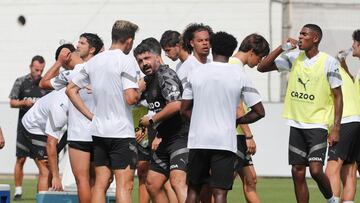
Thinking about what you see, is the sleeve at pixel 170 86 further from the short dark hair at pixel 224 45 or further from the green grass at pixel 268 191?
the green grass at pixel 268 191

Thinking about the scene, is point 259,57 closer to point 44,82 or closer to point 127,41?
point 127,41

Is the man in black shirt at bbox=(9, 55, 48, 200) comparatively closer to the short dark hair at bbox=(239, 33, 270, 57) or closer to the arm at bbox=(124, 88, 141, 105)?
the short dark hair at bbox=(239, 33, 270, 57)

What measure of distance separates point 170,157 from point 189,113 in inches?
57.4

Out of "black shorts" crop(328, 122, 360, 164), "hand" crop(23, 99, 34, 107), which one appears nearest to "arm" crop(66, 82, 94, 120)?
"black shorts" crop(328, 122, 360, 164)

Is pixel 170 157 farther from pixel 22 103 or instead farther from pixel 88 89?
pixel 22 103

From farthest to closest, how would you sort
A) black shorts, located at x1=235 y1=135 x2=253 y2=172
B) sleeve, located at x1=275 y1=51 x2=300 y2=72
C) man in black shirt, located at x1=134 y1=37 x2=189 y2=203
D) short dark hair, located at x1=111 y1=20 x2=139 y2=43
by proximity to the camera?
1. sleeve, located at x1=275 y1=51 x2=300 y2=72
2. black shorts, located at x1=235 y1=135 x2=253 y2=172
3. man in black shirt, located at x1=134 y1=37 x2=189 y2=203
4. short dark hair, located at x1=111 y1=20 x2=139 y2=43

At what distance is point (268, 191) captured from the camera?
21.0 metres

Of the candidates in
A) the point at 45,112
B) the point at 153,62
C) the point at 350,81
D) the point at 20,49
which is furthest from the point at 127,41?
the point at 20,49

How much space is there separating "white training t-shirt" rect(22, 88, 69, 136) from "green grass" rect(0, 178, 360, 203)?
114 cm

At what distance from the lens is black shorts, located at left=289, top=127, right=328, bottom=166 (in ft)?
46.9

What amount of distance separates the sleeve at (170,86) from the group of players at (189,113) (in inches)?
0.4

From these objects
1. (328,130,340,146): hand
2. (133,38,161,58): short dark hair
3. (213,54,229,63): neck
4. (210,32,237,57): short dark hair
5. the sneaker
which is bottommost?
the sneaker

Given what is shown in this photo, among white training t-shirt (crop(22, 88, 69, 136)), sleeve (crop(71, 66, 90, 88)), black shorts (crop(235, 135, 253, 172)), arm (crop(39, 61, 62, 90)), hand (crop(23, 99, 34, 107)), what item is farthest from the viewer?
hand (crop(23, 99, 34, 107))

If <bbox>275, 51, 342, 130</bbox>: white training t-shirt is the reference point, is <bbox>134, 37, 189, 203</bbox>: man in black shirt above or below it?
below
